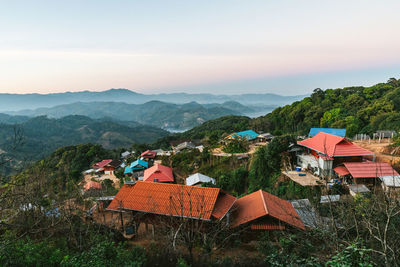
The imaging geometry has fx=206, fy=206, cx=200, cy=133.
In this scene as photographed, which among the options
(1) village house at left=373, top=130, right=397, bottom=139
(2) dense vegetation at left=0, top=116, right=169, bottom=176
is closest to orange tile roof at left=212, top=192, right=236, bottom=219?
(1) village house at left=373, top=130, right=397, bottom=139

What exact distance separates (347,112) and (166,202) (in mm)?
30441

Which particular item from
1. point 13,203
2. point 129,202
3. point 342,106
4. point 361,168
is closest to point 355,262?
point 129,202

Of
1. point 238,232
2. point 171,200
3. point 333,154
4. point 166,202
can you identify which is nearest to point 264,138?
point 333,154

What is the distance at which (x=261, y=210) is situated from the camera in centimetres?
862

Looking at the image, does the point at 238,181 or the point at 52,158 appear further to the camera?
the point at 52,158

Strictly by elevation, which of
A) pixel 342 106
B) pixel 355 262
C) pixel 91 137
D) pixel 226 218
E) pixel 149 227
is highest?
pixel 342 106

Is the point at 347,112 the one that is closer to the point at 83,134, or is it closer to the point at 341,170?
the point at 341,170

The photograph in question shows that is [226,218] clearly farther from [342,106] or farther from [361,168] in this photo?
[342,106]

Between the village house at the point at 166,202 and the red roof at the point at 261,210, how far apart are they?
0.62 meters

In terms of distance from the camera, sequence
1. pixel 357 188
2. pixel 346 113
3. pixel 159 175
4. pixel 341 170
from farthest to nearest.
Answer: pixel 346 113 → pixel 159 175 → pixel 341 170 → pixel 357 188

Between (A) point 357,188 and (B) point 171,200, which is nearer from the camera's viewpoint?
(B) point 171,200

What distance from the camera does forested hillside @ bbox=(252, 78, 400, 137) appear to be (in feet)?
76.7

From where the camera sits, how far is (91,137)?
3750 inches

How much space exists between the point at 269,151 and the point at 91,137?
97526mm
